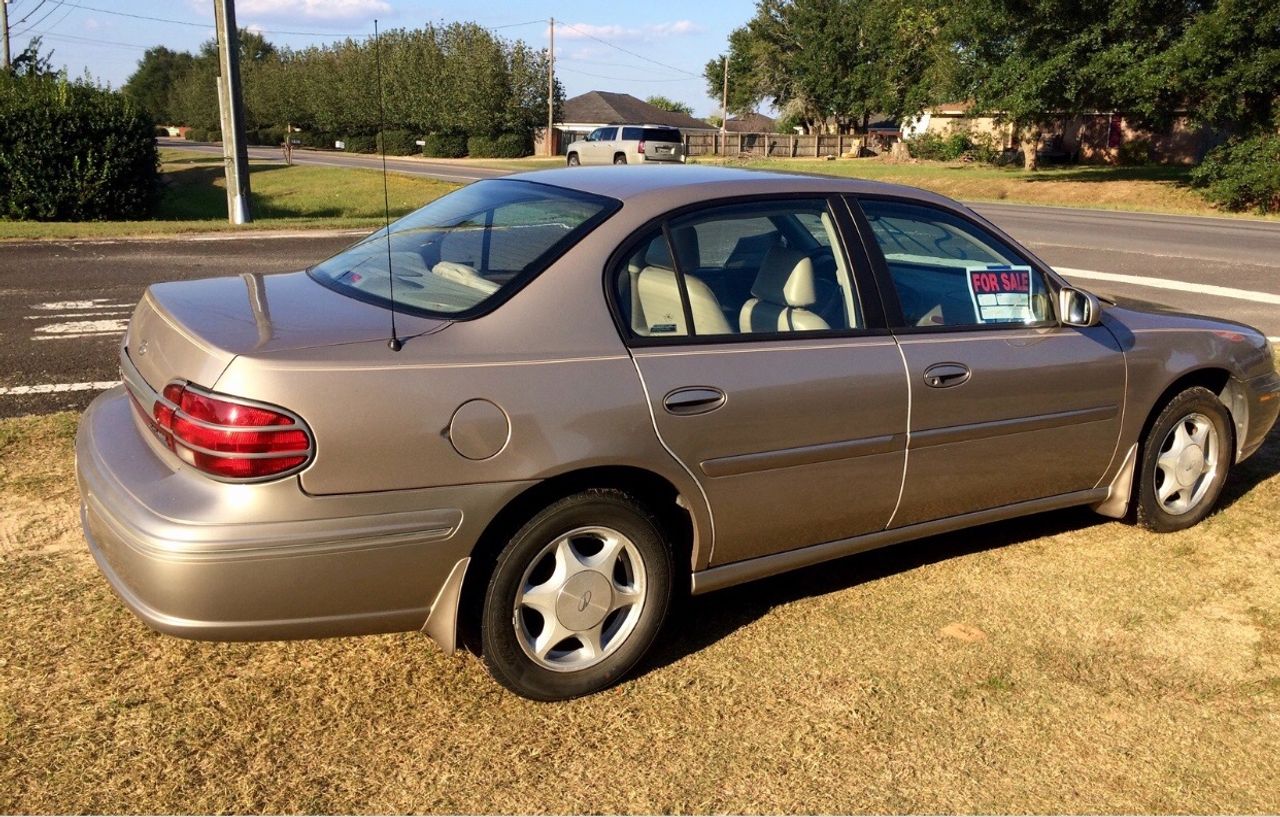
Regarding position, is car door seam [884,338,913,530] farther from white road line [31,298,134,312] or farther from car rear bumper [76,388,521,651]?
white road line [31,298,134,312]

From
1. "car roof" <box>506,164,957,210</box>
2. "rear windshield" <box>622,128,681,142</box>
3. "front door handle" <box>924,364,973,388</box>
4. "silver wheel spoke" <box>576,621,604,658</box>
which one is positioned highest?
"rear windshield" <box>622,128,681,142</box>

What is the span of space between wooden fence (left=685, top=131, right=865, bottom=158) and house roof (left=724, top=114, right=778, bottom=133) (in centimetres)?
3003

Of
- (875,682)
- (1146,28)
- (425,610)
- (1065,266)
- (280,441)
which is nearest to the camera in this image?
(280,441)

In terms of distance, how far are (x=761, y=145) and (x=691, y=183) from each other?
61.8 meters

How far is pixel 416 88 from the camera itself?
2618 inches

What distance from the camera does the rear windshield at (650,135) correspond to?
40.5 meters

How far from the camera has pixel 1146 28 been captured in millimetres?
28656

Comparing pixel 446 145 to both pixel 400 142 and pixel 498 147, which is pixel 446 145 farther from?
pixel 498 147

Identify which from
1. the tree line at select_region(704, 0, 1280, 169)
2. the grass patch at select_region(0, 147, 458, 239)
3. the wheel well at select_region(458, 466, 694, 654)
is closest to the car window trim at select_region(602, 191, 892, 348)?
the wheel well at select_region(458, 466, 694, 654)

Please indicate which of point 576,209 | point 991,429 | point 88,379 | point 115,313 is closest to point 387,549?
point 576,209

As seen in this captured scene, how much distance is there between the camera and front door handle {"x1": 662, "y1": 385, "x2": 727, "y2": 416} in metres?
3.32

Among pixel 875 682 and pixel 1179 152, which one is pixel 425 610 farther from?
pixel 1179 152

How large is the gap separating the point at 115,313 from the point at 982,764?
8.17 m

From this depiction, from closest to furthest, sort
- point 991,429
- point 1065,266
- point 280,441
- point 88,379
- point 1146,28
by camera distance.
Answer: point 280,441 < point 991,429 < point 88,379 < point 1065,266 < point 1146,28
